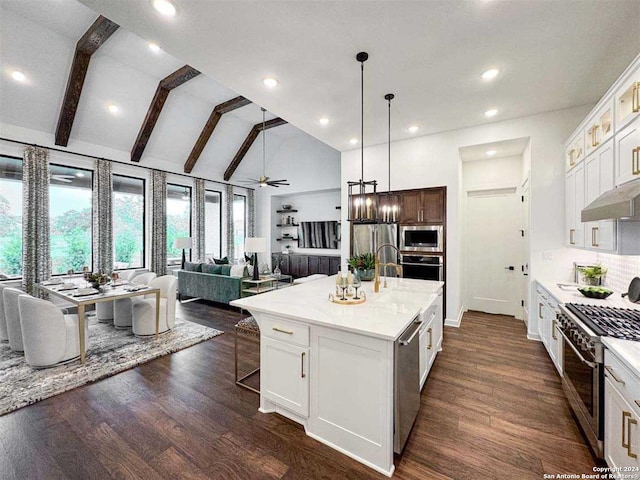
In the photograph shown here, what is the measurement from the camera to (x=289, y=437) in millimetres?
2018

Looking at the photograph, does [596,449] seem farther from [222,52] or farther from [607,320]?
[222,52]

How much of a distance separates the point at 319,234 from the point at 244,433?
7.00 m

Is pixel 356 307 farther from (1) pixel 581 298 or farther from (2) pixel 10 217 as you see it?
(2) pixel 10 217

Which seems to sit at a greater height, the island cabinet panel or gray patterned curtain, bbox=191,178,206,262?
gray patterned curtain, bbox=191,178,206,262

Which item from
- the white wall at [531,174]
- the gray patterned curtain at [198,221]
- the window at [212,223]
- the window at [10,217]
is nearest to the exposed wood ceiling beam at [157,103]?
the gray patterned curtain at [198,221]

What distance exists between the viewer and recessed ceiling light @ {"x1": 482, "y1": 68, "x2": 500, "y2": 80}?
282 centimetres

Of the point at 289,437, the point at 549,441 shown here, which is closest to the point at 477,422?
the point at 549,441

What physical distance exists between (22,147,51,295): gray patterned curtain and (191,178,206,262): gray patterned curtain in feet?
10.3

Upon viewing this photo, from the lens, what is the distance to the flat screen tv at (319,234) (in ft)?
28.1

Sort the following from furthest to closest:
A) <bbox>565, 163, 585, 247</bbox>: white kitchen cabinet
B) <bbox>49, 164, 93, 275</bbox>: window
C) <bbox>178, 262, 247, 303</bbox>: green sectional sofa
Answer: <bbox>49, 164, 93, 275</bbox>: window → <bbox>178, 262, 247, 303</bbox>: green sectional sofa → <bbox>565, 163, 585, 247</bbox>: white kitchen cabinet

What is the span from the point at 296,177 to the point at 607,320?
314 inches

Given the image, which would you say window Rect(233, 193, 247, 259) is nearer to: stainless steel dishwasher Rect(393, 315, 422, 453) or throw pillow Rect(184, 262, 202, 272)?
throw pillow Rect(184, 262, 202, 272)

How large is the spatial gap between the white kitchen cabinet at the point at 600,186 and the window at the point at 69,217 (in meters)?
8.38

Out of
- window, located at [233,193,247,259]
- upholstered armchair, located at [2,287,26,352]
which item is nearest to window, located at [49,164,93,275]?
upholstered armchair, located at [2,287,26,352]
